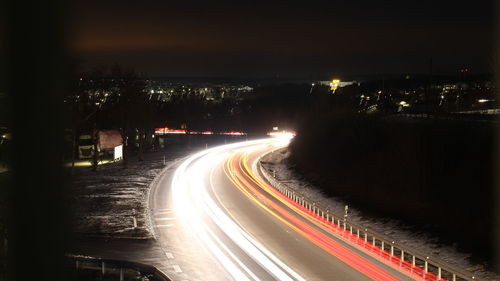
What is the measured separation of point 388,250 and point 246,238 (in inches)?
187

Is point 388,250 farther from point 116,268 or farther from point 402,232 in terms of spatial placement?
point 116,268

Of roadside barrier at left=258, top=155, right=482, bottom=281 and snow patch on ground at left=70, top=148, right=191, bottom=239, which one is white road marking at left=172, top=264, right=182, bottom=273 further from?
roadside barrier at left=258, top=155, right=482, bottom=281

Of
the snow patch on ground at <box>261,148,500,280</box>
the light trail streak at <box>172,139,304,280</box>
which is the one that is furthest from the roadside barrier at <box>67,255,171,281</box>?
the snow patch on ground at <box>261,148,500,280</box>

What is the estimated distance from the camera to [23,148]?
12.1 metres

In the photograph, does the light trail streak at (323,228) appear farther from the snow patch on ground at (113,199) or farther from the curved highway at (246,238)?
the snow patch on ground at (113,199)

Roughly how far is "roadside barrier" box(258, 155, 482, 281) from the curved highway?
32 cm

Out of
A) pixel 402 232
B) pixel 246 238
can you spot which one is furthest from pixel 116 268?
pixel 402 232

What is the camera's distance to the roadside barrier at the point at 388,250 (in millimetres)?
15266

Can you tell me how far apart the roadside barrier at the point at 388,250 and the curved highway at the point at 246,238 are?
0.32 meters

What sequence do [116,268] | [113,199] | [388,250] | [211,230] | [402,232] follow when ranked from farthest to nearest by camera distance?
[113,199] < [402,232] < [211,230] < [388,250] < [116,268]

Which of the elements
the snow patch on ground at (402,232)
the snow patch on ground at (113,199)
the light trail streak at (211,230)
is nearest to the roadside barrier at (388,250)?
the snow patch on ground at (402,232)

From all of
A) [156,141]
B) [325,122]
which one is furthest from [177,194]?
[156,141]

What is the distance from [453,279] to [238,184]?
2105 centimetres

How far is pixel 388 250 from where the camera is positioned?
18656mm
